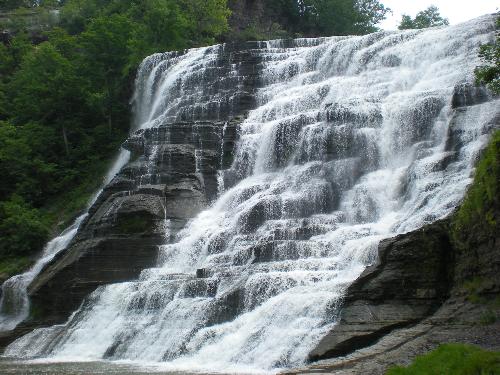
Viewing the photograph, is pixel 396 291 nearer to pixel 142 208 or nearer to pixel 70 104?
pixel 142 208

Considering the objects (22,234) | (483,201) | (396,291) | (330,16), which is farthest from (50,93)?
(483,201)

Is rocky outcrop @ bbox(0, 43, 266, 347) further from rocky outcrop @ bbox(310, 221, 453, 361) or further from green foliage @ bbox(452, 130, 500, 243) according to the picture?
green foliage @ bbox(452, 130, 500, 243)

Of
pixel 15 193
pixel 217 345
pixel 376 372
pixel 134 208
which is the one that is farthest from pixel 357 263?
pixel 15 193

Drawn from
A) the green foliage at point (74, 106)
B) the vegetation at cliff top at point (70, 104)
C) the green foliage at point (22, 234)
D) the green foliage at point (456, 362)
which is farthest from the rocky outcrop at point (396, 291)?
the green foliage at point (74, 106)

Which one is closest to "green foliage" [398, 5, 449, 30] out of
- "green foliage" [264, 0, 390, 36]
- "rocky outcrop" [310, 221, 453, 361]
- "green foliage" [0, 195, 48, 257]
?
"green foliage" [264, 0, 390, 36]

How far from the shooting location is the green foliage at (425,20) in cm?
7162

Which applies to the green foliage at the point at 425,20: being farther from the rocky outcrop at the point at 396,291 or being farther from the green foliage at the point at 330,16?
the rocky outcrop at the point at 396,291

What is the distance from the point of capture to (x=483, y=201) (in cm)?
1528

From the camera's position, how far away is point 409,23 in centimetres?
7225

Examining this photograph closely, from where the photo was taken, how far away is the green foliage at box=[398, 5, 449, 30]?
235 ft

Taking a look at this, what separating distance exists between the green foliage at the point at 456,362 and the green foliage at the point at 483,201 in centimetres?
514

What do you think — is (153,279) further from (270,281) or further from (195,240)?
(270,281)

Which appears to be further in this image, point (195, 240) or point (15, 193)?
point (15, 193)

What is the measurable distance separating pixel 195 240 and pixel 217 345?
9.59m
